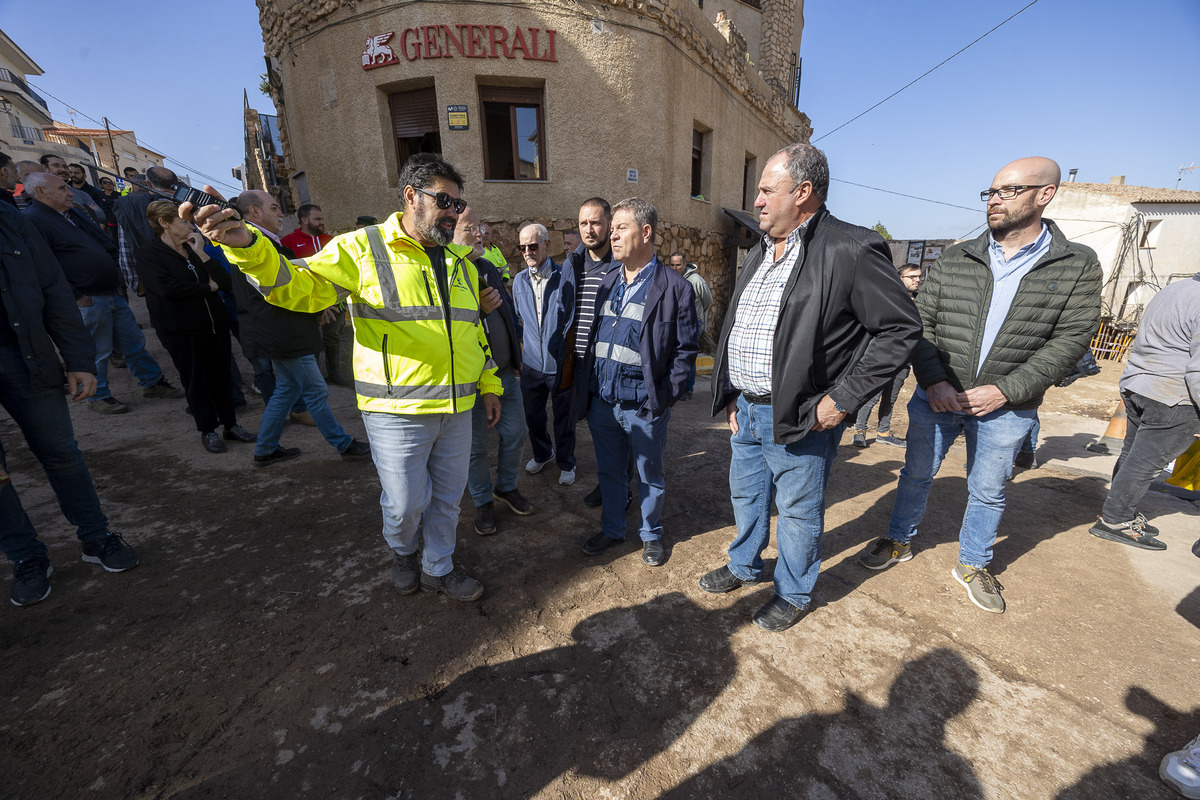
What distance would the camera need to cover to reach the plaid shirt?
211cm

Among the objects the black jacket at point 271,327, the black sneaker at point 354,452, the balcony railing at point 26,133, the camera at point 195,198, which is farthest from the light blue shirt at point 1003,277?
the balcony railing at point 26,133

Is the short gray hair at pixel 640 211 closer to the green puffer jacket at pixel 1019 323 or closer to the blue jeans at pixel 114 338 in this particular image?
the green puffer jacket at pixel 1019 323

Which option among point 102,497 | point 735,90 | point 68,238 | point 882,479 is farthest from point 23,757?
point 735,90

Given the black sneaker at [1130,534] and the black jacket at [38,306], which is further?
the black sneaker at [1130,534]

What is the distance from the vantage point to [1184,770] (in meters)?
1.58

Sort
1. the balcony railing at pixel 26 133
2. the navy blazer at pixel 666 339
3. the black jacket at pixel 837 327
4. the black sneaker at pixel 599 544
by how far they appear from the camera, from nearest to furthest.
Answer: the black jacket at pixel 837 327 < the navy blazer at pixel 666 339 < the black sneaker at pixel 599 544 < the balcony railing at pixel 26 133

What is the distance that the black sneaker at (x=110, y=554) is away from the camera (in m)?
2.63

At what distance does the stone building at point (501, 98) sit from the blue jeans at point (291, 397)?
14.1 feet

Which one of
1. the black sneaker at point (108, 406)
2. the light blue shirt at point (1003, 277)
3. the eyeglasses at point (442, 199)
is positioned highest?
the eyeglasses at point (442, 199)

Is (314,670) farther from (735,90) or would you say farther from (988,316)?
(735,90)

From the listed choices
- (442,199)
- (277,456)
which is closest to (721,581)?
(442,199)

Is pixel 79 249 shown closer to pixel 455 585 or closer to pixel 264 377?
pixel 264 377

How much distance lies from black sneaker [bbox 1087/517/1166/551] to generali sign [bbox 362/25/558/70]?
8171mm

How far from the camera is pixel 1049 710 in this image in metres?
1.89
